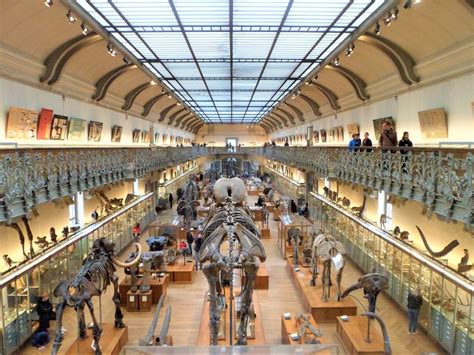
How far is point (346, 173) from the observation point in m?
13.4

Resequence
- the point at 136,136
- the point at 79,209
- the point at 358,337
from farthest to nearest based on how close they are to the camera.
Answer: the point at 136,136 → the point at 79,209 → the point at 358,337

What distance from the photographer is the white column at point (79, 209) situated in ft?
50.1

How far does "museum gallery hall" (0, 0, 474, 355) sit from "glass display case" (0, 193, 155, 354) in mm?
57

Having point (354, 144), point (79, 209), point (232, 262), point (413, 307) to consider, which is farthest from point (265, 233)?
point (232, 262)

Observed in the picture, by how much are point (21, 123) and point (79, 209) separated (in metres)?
4.60

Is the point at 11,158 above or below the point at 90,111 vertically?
below

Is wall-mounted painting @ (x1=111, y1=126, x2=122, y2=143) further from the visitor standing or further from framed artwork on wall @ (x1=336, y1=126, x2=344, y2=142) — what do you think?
the visitor standing

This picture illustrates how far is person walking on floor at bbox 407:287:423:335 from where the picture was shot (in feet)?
28.5

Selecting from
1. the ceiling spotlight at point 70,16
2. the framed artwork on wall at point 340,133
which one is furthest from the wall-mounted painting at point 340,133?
the ceiling spotlight at point 70,16

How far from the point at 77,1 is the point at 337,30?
8.96 m

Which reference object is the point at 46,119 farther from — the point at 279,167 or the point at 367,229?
the point at 279,167

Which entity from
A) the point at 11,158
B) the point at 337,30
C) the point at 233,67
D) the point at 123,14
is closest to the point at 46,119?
the point at 123,14

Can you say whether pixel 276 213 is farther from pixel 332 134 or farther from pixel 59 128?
pixel 59 128

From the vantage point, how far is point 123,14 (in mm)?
12234
